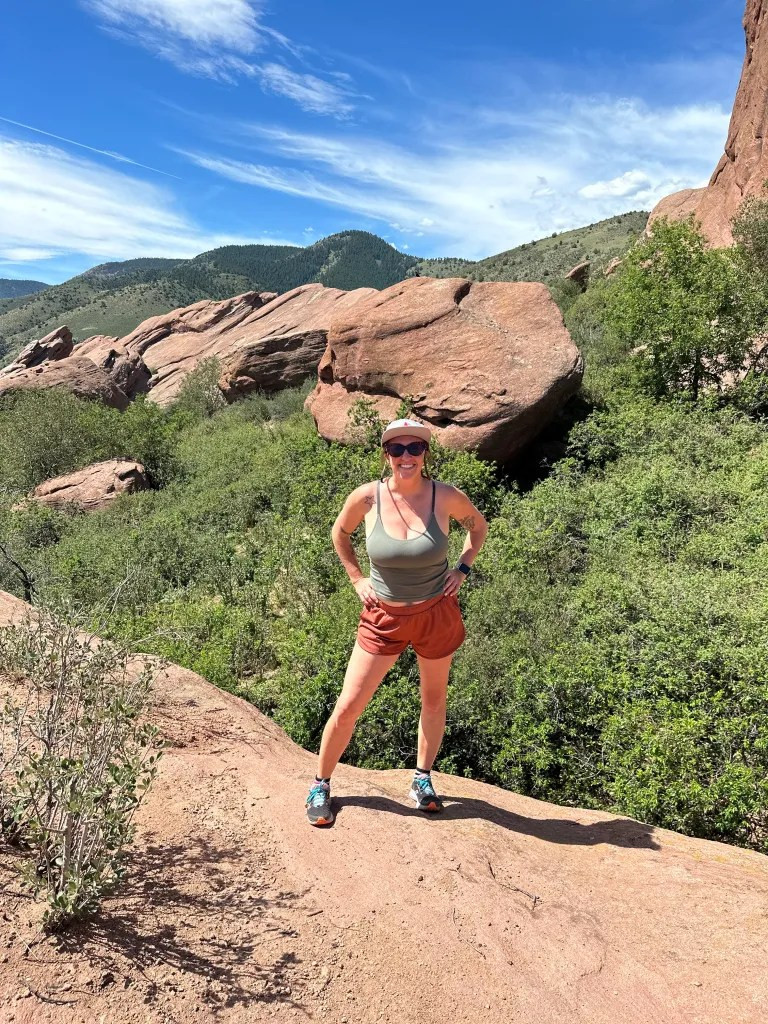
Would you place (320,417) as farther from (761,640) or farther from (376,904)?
(376,904)

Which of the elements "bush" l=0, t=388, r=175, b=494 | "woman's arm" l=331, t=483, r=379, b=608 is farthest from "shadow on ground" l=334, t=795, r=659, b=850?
"bush" l=0, t=388, r=175, b=494

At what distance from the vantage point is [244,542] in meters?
9.53

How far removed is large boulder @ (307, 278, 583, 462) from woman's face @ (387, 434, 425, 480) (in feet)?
23.3

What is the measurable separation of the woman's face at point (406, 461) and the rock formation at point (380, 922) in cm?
163

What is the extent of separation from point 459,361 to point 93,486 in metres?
7.96

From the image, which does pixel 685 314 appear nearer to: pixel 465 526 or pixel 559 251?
pixel 465 526

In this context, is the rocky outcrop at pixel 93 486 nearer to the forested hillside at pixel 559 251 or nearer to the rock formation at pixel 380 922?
the rock formation at pixel 380 922

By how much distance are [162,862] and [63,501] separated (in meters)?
11.8

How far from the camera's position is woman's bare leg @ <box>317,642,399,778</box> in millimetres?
2869

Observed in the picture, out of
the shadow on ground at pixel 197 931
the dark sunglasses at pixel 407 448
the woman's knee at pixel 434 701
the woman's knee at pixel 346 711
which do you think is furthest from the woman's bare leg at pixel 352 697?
the dark sunglasses at pixel 407 448

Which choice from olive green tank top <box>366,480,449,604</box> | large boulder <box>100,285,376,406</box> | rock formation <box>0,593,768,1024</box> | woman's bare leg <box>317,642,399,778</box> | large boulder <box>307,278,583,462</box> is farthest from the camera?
large boulder <box>100,285,376,406</box>

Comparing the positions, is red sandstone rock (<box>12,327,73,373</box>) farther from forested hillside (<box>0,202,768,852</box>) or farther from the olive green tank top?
the olive green tank top

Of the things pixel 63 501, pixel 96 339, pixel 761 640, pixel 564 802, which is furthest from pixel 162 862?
pixel 96 339

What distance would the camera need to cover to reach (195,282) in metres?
99.4
